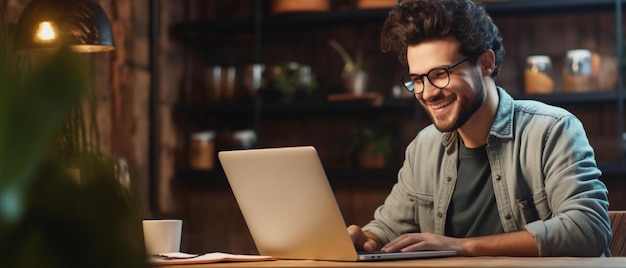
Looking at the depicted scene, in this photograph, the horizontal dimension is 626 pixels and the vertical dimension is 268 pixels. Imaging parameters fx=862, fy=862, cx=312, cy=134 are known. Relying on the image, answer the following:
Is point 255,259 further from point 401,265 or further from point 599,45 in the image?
point 599,45

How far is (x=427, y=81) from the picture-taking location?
2197mm

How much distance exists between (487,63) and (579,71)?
1.85m

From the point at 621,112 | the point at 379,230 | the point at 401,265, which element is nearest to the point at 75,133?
the point at 401,265

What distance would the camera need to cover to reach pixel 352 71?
172 inches

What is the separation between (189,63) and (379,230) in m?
2.81

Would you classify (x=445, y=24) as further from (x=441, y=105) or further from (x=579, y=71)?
(x=579, y=71)

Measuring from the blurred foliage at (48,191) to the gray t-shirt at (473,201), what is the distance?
2.04m

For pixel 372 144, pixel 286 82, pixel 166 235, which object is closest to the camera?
pixel 166 235

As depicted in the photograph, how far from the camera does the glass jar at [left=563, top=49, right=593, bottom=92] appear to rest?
3.98m

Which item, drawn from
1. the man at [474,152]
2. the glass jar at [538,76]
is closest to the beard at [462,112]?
the man at [474,152]

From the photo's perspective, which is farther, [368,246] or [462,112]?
[462,112]

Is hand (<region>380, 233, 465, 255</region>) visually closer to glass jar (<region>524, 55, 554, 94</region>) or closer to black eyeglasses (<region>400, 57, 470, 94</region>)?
black eyeglasses (<region>400, 57, 470, 94</region>)

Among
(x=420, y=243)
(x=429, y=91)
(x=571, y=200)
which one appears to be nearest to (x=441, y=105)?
(x=429, y=91)

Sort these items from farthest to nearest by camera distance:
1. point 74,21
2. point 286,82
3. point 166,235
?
point 286,82, point 74,21, point 166,235
